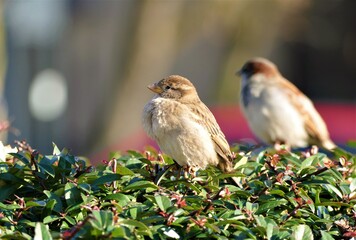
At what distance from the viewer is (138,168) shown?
379 centimetres

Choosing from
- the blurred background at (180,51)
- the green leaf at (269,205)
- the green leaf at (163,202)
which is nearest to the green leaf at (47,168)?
the green leaf at (163,202)

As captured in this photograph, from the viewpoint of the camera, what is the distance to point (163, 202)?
3.11 meters

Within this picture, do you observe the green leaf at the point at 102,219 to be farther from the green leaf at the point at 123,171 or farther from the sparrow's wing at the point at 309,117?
the sparrow's wing at the point at 309,117

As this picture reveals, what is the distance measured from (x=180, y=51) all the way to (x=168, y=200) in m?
13.2

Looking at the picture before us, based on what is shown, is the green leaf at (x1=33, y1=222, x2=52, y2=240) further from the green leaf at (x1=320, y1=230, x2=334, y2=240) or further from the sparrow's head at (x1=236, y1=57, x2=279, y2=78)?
the sparrow's head at (x1=236, y1=57, x2=279, y2=78)

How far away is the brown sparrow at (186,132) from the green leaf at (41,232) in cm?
141

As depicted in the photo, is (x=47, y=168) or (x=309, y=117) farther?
(x=309, y=117)

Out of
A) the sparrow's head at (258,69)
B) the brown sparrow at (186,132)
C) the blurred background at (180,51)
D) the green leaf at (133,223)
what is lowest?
the blurred background at (180,51)

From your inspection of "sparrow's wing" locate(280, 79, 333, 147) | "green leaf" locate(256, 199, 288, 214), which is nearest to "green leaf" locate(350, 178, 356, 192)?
"green leaf" locate(256, 199, 288, 214)

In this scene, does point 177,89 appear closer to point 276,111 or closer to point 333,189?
point 333,189

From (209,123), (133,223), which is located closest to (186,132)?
(209,123)

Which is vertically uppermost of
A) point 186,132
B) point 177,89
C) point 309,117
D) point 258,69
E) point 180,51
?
point 177,89

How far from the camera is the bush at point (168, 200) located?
9.93 feet

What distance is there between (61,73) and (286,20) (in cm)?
475
